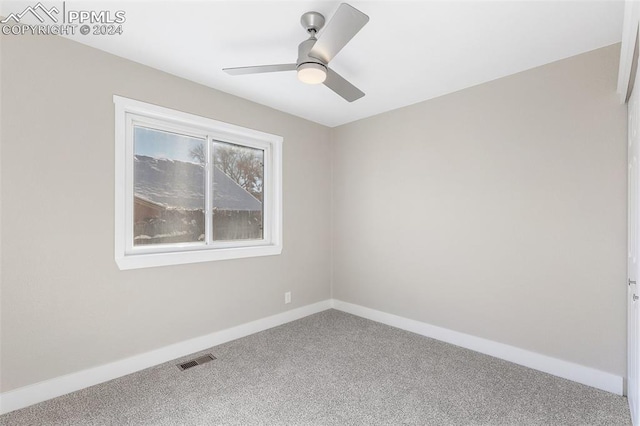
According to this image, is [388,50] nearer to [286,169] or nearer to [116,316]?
[286,169]

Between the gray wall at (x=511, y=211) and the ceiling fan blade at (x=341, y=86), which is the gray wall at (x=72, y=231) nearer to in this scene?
the ceiling fan blade at (x=341, y=86)

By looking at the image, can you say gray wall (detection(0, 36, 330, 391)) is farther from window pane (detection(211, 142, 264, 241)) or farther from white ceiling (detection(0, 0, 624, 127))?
window pane (detection(211, 142, 264, 241))

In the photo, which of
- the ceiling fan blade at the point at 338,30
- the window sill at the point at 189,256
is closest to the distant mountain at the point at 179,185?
the window sill at the point at 189,256

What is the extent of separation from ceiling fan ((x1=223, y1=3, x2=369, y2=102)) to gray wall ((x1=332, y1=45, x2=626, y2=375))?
4.73 feet

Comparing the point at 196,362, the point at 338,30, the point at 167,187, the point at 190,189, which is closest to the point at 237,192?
the point at 190,189

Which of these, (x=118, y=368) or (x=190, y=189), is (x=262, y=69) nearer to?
(x=190, y=189)

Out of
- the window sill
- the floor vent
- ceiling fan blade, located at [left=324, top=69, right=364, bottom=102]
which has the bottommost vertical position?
the floor vent

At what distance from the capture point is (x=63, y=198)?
2127 mm

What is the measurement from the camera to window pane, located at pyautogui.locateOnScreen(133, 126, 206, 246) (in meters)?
2.63

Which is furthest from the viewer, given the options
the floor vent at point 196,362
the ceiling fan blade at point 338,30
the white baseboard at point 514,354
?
the floor vent at point 196,362

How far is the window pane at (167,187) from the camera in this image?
263cm

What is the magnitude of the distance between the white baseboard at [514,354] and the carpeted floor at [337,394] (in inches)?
2.8

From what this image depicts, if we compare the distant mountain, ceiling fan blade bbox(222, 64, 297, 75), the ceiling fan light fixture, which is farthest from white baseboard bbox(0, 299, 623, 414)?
the ceiling fan light fixture

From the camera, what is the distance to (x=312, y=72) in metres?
1.85
